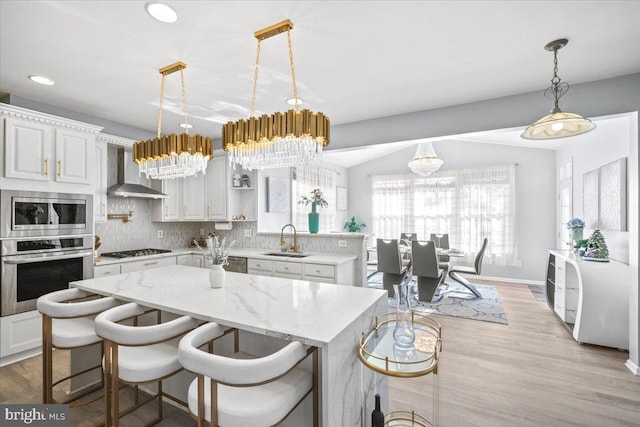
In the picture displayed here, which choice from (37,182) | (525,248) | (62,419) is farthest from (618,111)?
(37,182)

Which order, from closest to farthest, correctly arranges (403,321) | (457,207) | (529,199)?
(403,321), (529,199), (457,207)

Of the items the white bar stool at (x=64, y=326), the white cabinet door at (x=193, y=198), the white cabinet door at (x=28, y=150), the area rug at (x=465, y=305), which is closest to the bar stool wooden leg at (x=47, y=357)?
the white bar stool at (x=64, y=326)

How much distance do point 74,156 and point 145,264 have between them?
147 centimetres

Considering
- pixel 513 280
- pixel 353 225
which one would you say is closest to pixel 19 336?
pixel 353 225

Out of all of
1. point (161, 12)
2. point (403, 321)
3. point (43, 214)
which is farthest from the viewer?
point (43, 214)

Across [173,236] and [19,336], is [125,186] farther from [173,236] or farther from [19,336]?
[19,336]

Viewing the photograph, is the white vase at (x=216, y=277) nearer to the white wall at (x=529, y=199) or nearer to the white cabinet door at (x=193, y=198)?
the white cabinet door at (x=193, y=198)

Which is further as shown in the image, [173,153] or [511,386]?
[511,386]

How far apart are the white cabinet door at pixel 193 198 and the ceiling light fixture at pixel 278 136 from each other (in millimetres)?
2722

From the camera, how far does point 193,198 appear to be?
184 inches

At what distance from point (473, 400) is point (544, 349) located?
1412 mm

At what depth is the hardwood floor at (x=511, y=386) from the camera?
6.64 ft

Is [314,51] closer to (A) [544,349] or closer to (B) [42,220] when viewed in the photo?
(B) [42,220]

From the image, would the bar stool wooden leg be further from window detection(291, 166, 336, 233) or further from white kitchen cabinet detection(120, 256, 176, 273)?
window detection(291, 166, 336, 233)
